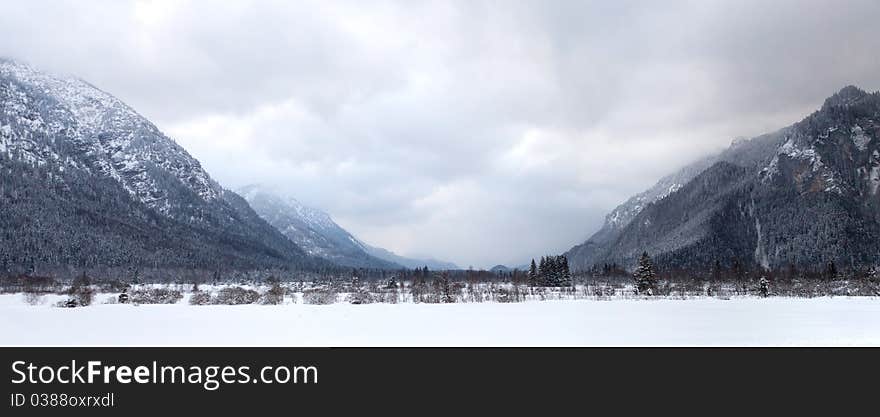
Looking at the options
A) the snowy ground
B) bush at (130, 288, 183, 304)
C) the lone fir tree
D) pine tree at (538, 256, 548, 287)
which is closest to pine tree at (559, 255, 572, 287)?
pine tree at (538, 256, 548, 287)

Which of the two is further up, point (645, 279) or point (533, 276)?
point (533, 276)

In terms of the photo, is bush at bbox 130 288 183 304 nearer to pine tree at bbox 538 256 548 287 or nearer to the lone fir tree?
pine tree at bbox 538 256 548 287

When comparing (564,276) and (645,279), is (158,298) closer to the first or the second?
(564,276)

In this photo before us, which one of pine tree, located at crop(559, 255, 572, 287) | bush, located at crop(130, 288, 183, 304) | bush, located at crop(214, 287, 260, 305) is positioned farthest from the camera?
pine tree, located at crop(559, 255, 572, 287)

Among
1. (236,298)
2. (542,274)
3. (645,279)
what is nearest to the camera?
(236,298)

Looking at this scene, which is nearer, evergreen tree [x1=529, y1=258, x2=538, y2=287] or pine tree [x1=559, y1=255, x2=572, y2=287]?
pine tree [x1=559, y1=255, x2=572, y2=287]

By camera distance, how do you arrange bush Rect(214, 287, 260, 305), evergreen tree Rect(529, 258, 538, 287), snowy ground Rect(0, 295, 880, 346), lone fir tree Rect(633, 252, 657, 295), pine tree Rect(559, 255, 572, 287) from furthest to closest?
evergreen tree Rect(529, 258, 538, 287)
pine tree Rect(559, 255, 572, 287)
lone fir tree Rect(633, 252, 657, 295)
bush Rect(214, 287, 260, 305)
snowy ground Rect(0, 295, 880, 346)

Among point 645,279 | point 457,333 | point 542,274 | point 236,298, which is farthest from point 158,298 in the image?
point 645,279

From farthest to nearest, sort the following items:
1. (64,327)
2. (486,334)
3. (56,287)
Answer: (56,287), (64,327), (486,334)

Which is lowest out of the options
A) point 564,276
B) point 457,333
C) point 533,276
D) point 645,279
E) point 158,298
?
point 645,279
